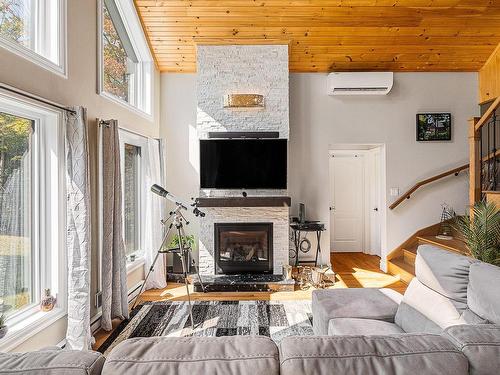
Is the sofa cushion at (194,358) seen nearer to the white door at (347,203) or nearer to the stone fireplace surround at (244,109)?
the stone fireplace surround at (244,109)

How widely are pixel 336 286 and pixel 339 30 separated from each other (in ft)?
10.9

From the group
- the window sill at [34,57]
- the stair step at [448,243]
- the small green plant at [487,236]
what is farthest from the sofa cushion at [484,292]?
the window sill at [34,57]

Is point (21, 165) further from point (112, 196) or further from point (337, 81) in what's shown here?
point (337, 81)

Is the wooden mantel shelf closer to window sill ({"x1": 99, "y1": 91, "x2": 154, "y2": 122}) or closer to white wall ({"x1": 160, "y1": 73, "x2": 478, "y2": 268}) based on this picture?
white wall ({"x1": 160, "y1": 73, "x2": 478, "y2": 268})

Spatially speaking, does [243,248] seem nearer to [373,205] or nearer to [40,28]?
[373,205]

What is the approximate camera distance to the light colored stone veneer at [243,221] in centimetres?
447

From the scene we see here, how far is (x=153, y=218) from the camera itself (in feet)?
13.8

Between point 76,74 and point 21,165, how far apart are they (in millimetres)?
934

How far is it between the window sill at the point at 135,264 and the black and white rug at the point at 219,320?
491mm

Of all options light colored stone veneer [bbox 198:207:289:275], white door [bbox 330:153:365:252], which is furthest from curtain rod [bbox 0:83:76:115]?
white door [bbox 330:153:365:252]

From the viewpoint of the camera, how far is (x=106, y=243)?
309 cm

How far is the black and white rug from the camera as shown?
2996mm

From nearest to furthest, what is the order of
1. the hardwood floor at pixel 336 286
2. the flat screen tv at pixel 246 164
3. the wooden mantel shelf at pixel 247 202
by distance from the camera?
the hardwood floor at pixel 336 286 → the wooden mantel shelf at pixel 247 202 → the flat screen tv at pixel 246 164

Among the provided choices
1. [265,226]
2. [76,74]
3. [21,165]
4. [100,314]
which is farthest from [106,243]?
[265,226]
